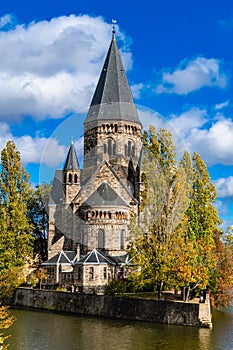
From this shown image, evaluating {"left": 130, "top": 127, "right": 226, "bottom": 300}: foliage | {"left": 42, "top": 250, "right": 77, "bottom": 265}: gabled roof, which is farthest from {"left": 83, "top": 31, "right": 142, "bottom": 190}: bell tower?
{"left": 130, "top": 127, "right": 226, "bottom": 300}: foliage

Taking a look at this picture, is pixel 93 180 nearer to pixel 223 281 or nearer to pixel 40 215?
pixel 40 215

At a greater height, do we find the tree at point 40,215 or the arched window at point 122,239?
the tree at point 40,215

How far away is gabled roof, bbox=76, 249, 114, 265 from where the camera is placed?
1987 inches

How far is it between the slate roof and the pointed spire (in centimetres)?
456

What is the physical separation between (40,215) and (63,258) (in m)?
18.6

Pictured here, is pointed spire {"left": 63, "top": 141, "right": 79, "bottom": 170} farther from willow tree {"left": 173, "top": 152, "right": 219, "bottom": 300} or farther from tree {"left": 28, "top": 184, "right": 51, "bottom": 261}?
willow tree {"left": 173, "top": 152, "right": 219, "bottom": 300}

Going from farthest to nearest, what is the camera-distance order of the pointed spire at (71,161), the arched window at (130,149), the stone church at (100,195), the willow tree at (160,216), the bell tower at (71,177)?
the arched window at (130,149), the pointed spire at (71,161), the bell tower at (71,177), the stone church at (100,195), the willow tree at (160,216)

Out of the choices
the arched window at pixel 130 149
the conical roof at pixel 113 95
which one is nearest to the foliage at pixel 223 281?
the arched window at pixel 130 149

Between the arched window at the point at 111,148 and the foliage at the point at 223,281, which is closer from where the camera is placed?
the foliage at the point at 223,281

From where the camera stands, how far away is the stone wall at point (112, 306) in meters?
37.3

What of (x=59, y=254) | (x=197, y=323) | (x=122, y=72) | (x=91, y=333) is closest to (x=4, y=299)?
(x=59, y=254)

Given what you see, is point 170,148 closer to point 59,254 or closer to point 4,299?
point 59,254

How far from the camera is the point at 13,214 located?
55469 millimetres

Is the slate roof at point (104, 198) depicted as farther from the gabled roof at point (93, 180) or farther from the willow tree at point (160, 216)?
the willow tree at point (160, 216)
